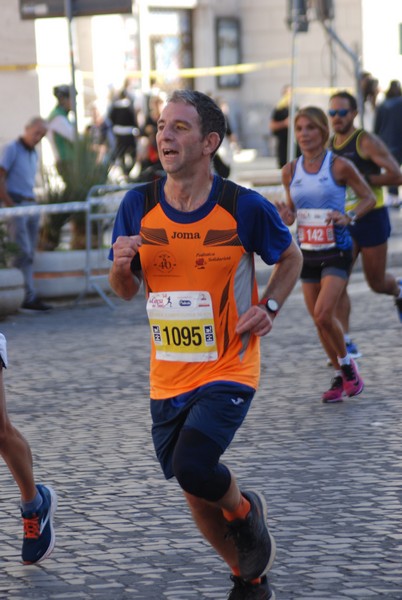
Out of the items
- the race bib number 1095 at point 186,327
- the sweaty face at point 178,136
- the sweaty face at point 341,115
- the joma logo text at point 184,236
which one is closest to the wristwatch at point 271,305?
the race bib number 1095 at point 186,327

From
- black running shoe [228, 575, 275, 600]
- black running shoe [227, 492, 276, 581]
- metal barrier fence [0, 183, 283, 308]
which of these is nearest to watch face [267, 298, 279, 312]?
black running shoe [227, 492, 276, 581]

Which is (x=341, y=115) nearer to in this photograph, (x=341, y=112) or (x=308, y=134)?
(x=341, y=112)

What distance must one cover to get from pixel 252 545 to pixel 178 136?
1.34 m

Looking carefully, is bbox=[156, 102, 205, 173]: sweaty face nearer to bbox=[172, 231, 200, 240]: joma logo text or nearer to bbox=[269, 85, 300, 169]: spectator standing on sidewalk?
bbox=[172, 231, 200, 240]: joma logo text

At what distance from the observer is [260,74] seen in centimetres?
3750

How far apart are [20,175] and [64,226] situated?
0.97m

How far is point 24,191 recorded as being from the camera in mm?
13320

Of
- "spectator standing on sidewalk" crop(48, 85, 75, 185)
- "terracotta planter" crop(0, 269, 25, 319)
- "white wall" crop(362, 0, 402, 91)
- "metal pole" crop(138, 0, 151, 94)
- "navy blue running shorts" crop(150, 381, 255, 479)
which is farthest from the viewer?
"white wall" crop(362, 0, 402, 91)

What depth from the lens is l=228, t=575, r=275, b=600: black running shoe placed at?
4.50 m

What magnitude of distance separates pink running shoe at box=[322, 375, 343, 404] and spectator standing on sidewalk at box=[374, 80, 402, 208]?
12.2 meters

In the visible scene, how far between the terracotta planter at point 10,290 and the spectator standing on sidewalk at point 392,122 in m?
8.95

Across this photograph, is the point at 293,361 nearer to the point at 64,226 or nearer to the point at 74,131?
the point at 64,226

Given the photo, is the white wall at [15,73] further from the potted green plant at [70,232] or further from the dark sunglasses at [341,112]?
the dark sunglasses at [341,112]

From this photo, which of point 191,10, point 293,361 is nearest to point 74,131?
point 293,361
